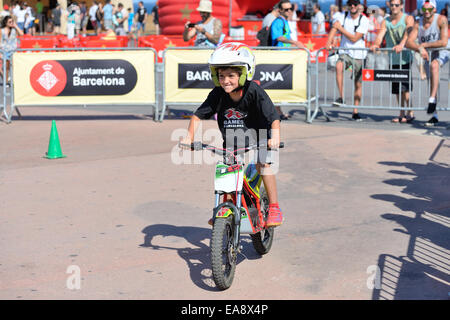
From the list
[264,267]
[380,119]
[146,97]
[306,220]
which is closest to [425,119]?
[380,119]

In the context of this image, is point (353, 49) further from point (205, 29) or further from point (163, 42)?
point (163, 42)

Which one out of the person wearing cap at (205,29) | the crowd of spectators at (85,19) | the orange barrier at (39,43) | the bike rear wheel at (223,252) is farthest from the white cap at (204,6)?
the crowd of spectators at (85,19)

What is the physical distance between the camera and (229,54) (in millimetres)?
4992

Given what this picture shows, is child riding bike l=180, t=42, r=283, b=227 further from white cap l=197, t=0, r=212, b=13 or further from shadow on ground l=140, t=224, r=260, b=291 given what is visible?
white cap l=197, t=0, r=212, b=13

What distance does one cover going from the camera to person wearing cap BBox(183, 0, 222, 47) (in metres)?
13.7

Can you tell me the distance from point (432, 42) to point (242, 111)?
8.00 metres

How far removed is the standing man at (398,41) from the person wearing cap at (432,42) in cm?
18

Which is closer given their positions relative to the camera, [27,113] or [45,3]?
[27,113]

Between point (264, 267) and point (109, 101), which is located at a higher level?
point (109, 101)

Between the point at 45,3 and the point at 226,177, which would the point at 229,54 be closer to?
the point at 226,177

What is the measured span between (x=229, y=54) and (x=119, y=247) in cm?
202

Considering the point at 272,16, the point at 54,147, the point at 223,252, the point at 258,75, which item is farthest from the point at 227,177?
the point at 272,16

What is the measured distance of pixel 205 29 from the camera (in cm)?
1380
